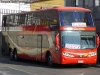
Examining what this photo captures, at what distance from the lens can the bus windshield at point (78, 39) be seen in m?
21.3

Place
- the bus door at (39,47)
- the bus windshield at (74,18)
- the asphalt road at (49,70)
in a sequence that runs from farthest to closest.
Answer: the bus door at (39,47)
the bus windshield at (74,18)
the asphalt road at (49,70)

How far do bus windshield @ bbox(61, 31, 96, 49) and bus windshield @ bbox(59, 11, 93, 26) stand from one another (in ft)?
2.03

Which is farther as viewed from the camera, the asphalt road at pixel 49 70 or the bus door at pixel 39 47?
the bus door at pixel 39 47

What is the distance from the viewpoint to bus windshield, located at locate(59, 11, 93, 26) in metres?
21.6

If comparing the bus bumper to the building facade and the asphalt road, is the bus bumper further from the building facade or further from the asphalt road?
the building facade

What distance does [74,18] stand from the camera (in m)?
21.9

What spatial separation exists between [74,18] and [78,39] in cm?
134

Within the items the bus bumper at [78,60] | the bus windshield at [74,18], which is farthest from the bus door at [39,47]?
the bus bumper at [78,60]

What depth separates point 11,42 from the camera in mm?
30516

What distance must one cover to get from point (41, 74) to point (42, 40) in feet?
20.2

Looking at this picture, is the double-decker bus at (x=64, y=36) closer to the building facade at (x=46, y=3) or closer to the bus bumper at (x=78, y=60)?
the bus bumper at (x=78, y=60)

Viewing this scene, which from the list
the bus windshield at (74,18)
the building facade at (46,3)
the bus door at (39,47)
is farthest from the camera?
the building facade at (46,3)

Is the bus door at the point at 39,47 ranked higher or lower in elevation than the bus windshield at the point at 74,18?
lower

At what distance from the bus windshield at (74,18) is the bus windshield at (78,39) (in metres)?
0.62
